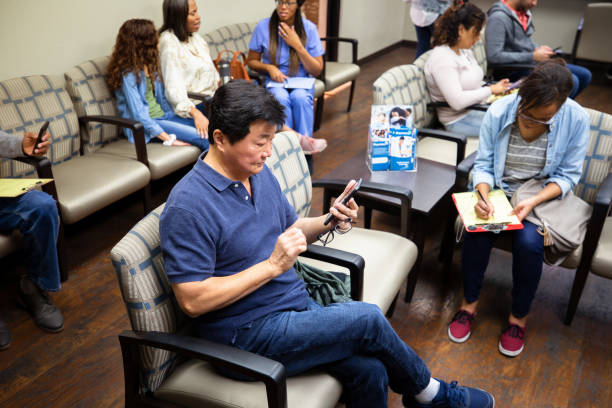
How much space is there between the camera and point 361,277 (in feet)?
5.79

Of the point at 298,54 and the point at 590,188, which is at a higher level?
the point at 298,54

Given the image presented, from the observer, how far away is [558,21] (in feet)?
22.3

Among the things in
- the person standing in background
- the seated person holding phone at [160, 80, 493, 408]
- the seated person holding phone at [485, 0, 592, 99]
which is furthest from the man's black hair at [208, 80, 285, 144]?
the person standing in background

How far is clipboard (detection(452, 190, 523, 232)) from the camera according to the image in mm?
2199

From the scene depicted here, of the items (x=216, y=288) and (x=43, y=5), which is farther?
(x=43, y=5)

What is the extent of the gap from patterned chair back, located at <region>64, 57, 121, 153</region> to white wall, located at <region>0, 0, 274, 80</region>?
0.25m

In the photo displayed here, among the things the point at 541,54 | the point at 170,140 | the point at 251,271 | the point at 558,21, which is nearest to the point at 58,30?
the point at 170,140

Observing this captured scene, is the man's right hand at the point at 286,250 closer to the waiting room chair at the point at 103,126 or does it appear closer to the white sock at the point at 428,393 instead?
the white sock at the point at 428,393

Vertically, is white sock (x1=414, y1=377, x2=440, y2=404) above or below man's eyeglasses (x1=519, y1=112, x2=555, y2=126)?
below

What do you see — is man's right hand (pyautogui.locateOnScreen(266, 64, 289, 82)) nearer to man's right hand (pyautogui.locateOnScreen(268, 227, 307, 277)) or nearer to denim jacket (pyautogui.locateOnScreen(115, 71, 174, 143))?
denim jacket (pyautogui.locateOnScreen(115, 71, 174, 143))

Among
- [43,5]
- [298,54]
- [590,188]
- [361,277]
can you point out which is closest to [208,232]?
[361,277]

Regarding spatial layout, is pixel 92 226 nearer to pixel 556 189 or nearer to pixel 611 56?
pixel 556 189

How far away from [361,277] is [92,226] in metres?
2.03

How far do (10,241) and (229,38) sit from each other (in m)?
2.63
